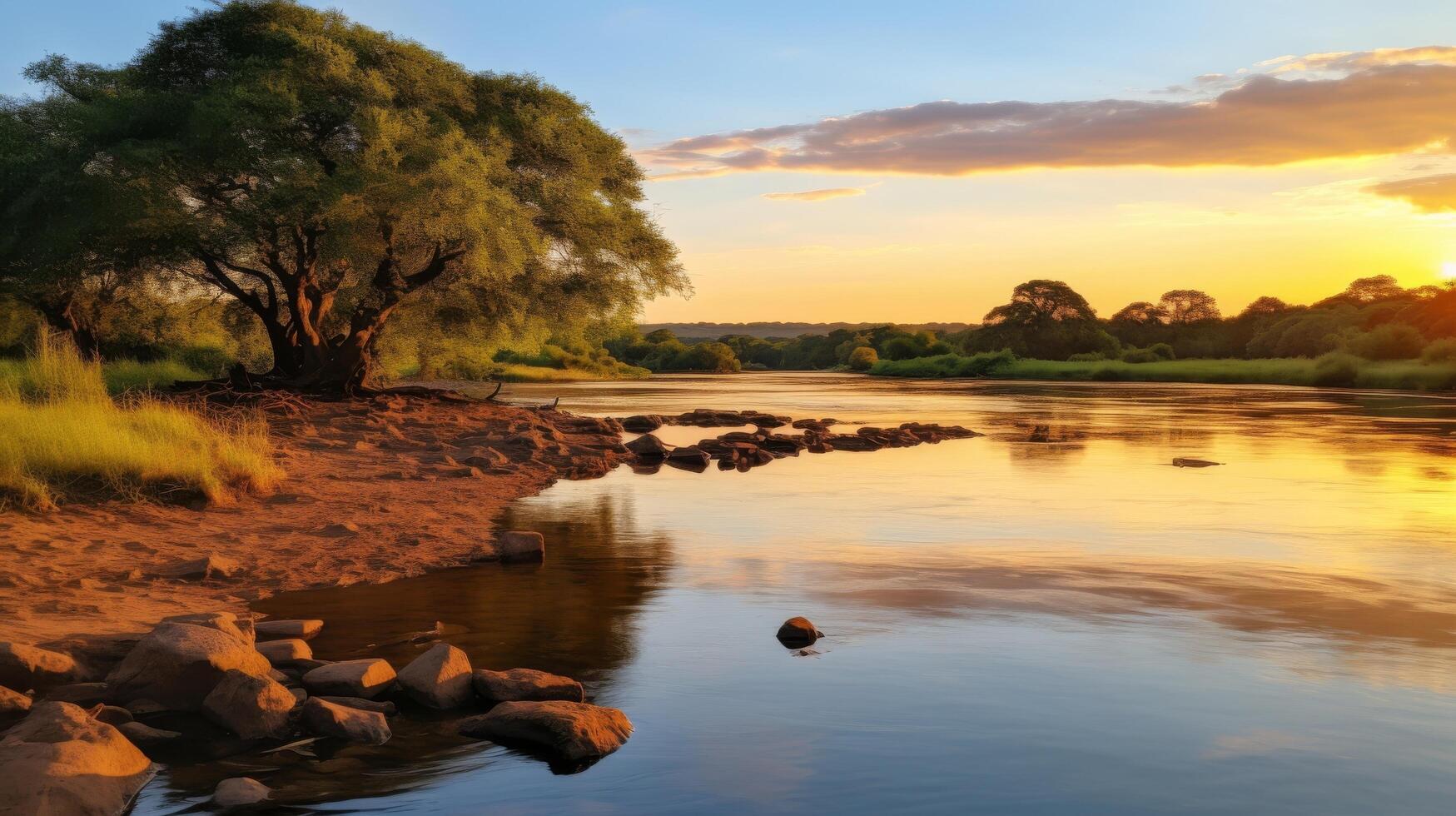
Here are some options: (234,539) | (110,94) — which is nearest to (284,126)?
(110,94)

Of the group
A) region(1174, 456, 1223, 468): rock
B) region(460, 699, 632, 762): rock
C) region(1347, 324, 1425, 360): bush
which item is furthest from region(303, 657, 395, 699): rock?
region(1347, 324, 1425, 360): bush

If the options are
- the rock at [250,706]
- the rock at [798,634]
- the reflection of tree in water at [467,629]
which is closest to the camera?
the reflection of tree in water at [467,629]

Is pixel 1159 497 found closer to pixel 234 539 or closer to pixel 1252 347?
pixel 234 539

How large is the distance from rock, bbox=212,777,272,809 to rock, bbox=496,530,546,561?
6.55 m

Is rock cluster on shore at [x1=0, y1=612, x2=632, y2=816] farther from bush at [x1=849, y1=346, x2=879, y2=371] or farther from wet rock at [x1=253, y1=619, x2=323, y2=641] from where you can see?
bush at [x1=849, y1=346, x2=879, y2=371]

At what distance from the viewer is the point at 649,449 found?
87.4 ft

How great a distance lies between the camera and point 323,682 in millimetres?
7719

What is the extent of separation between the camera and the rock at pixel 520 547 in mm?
12680

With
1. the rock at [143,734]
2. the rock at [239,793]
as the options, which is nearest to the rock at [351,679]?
the rock at [143,734]

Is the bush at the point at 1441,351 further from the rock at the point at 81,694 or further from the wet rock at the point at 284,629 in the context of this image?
the rock at the point at 81,694

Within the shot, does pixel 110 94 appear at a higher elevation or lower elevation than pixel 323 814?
higher

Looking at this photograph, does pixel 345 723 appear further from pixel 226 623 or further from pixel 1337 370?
pixel 1337 370

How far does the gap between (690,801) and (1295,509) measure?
15.1m

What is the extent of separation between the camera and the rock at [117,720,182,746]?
6824 millimetres
